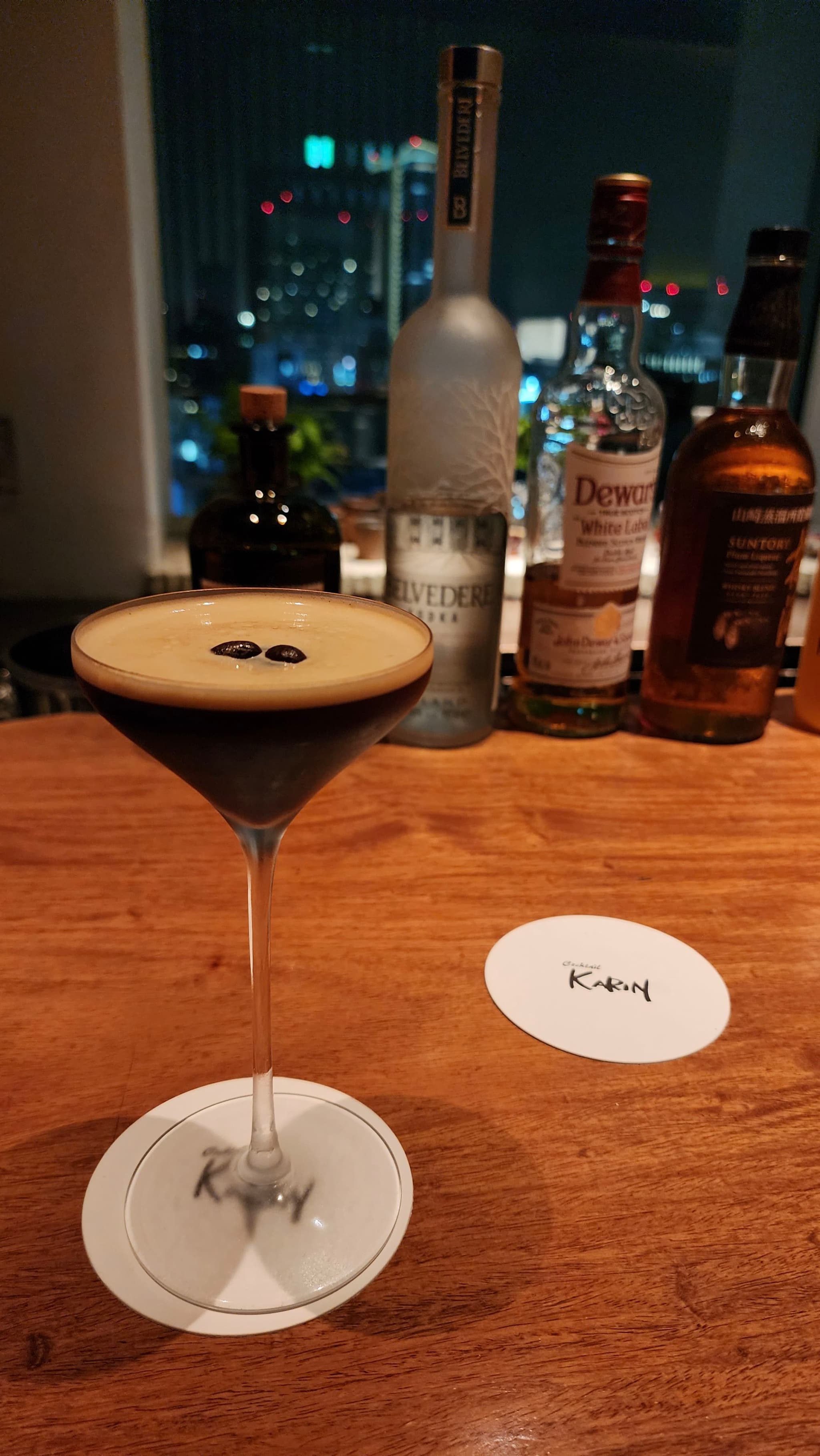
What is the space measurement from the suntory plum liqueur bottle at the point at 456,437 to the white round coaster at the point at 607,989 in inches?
11.3

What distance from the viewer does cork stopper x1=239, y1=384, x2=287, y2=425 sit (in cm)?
96

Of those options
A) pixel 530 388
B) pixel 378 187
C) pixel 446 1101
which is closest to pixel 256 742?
pixel 446 1101

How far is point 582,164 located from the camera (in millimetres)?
2322

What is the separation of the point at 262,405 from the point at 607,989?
66cm

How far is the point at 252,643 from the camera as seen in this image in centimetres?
45

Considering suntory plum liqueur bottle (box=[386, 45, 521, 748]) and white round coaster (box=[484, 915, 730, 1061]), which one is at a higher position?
suntory plum liqueur bottle (box=[386, 45, 521, 748])

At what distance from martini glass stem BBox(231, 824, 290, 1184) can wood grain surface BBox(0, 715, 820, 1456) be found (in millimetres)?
72

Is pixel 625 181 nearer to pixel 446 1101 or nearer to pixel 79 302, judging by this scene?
pixel 446 1101

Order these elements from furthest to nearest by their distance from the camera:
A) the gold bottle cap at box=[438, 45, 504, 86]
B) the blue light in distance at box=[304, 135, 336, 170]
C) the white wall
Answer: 1. the blue light in distance at box=[304, 135, 336, 170]
2. the white wall
3. the gold bottle cap at box=[438, 45, 504, 86]

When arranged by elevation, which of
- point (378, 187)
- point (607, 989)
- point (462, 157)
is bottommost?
point (607, 989)

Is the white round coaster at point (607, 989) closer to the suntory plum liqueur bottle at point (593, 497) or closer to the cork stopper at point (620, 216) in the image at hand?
the suntory plum liqueur bottle at point (593, 497)

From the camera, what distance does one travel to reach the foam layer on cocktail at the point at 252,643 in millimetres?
383

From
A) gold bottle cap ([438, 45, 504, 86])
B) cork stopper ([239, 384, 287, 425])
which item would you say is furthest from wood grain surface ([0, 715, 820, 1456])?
gold bottle cap ([438, 45, 504, 86])

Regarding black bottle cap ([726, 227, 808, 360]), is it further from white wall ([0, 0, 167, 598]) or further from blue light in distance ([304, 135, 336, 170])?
blue light in distance ([304, 135, 336, 170])
